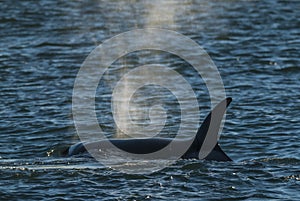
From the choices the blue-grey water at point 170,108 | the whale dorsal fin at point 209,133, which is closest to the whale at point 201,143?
the whale dorsal fin at point 209,133

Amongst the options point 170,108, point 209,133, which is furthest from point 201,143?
point 170,108

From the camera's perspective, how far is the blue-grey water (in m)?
12.4

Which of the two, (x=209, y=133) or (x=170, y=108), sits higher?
(x=170, y=108)

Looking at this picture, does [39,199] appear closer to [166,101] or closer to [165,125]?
[165,125]

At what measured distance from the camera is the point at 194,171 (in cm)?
1296

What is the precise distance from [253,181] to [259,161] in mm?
1589

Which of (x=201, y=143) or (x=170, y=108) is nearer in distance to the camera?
(x=201, y=143)

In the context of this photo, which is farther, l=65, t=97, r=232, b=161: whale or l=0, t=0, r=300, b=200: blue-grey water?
l=65, t=97, r=232, b=161: whale

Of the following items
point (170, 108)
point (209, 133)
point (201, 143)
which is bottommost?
point (201, 143)

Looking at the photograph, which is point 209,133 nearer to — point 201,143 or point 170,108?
point 201,143

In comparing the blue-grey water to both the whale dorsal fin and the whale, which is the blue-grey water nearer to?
the whale

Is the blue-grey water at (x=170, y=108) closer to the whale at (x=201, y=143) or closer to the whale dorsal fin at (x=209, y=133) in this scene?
the whale at (x=201, y=143)

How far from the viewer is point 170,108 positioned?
18.6 metres

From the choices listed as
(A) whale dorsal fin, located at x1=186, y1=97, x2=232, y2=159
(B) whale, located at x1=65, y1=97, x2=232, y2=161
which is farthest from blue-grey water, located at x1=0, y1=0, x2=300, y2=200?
(A) whale dorsal fin, located at x1=186, y1=97, x2=232, y2=159
